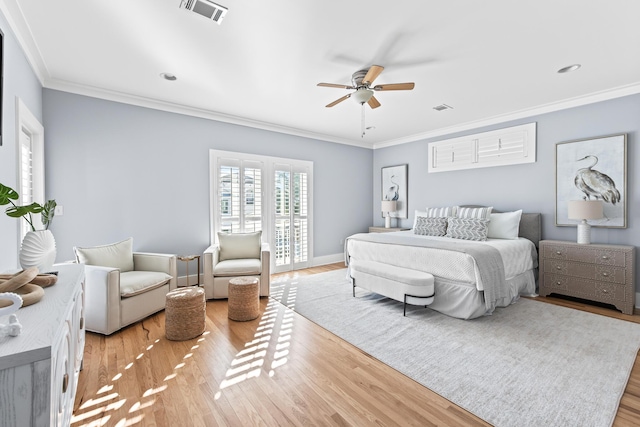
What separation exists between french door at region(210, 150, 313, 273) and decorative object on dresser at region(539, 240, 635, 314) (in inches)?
150

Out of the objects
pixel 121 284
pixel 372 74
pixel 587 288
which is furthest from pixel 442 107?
pixel 121 284

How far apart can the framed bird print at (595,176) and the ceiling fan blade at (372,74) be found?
315 centimetres

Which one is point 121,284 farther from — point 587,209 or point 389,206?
point 587,209

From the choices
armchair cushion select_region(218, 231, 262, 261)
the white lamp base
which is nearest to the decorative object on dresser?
the white lamp base

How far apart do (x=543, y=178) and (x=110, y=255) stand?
5863 mm

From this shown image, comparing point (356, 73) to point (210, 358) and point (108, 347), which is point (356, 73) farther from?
point (108, 347)

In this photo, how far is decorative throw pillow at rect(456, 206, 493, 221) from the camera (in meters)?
4.61

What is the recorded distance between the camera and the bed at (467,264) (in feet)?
10.3

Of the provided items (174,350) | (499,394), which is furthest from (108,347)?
(499,394)

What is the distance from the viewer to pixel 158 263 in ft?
11.5

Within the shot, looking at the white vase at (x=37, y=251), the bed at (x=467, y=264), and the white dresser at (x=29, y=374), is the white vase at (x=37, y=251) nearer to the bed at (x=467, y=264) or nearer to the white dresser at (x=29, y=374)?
the white dresser at (x=29, y=374)

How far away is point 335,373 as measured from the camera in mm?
2217

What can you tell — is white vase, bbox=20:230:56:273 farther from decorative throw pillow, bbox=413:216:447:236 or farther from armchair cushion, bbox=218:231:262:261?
decorative throw pillow, bbox=413:216:447:236

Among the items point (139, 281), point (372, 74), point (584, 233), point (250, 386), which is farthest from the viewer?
point (584, 233)
